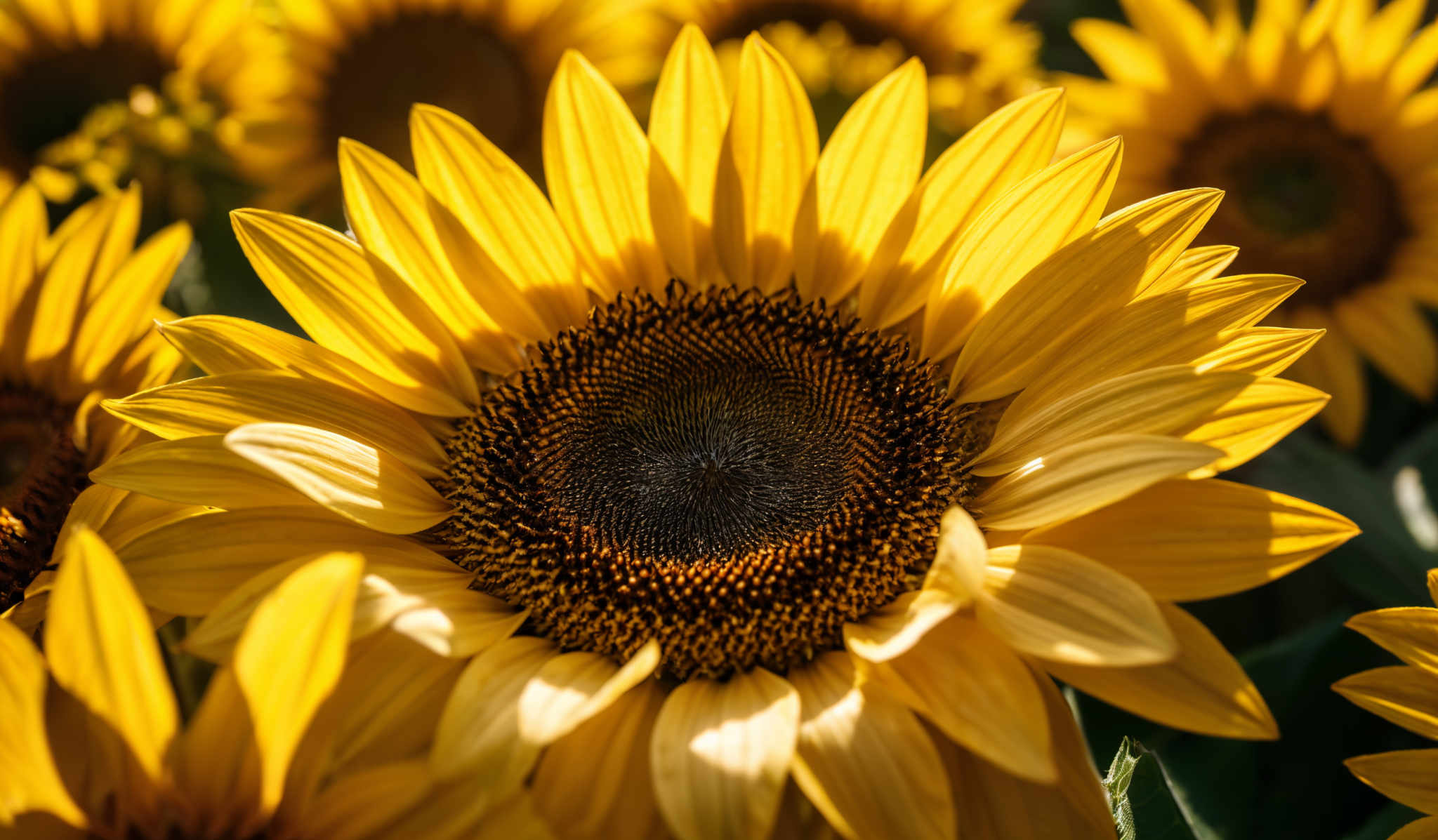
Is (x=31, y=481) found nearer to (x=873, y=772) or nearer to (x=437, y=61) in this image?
(x=873, y=772)

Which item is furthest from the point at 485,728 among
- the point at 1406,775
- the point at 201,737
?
the point at 1406,775

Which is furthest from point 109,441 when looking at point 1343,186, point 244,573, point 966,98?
point 1343,186

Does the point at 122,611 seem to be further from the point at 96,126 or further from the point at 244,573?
the point at 96,126

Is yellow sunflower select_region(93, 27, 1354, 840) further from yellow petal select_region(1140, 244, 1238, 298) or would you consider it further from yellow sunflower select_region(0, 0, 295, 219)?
yellow sunflower select_region(0, 0, 295, 219)

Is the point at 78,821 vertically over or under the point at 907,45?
under

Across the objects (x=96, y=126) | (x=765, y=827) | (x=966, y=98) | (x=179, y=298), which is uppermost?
(x=96, y=126)

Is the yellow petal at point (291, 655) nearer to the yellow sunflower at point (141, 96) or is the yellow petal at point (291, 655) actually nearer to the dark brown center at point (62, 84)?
the yellow sunflower at point (141, 96)
